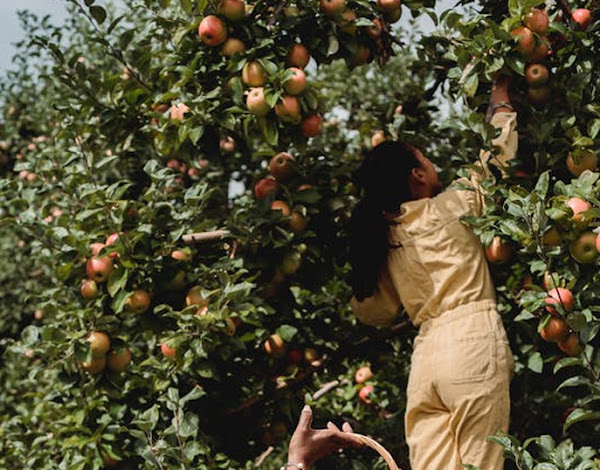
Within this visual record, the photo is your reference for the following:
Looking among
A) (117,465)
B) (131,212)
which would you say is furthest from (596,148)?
(117,465)

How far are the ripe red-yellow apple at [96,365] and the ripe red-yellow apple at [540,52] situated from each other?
5.19 ft

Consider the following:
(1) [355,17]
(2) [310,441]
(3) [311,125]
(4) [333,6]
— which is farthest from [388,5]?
(2) [310,441]

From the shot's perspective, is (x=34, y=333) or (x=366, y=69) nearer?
(x=34, y=333)

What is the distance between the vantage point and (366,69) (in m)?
6.30

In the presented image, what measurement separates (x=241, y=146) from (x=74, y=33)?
10.3 ft

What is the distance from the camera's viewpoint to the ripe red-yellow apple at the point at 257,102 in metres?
2.79

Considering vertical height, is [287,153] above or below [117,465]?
above

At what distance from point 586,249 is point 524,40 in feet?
2.18

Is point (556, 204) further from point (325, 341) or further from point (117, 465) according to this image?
point (117, 465)

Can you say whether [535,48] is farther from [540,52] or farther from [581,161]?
[581,161]

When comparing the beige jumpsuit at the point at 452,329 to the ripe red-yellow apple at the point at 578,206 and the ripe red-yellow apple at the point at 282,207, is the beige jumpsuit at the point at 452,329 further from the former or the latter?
the ripe red-yellow apple at the point at 282,207

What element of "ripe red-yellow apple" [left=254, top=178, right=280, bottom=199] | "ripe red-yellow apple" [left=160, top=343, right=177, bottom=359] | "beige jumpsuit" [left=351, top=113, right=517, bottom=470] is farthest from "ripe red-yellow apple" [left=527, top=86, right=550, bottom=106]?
"ripe red-yellow apple" [left=160, top=343, right=177, bottom=359]

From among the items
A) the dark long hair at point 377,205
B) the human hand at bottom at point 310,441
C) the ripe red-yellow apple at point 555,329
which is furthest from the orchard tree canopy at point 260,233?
the human hand at bottom at point 310,441

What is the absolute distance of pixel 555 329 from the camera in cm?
234
